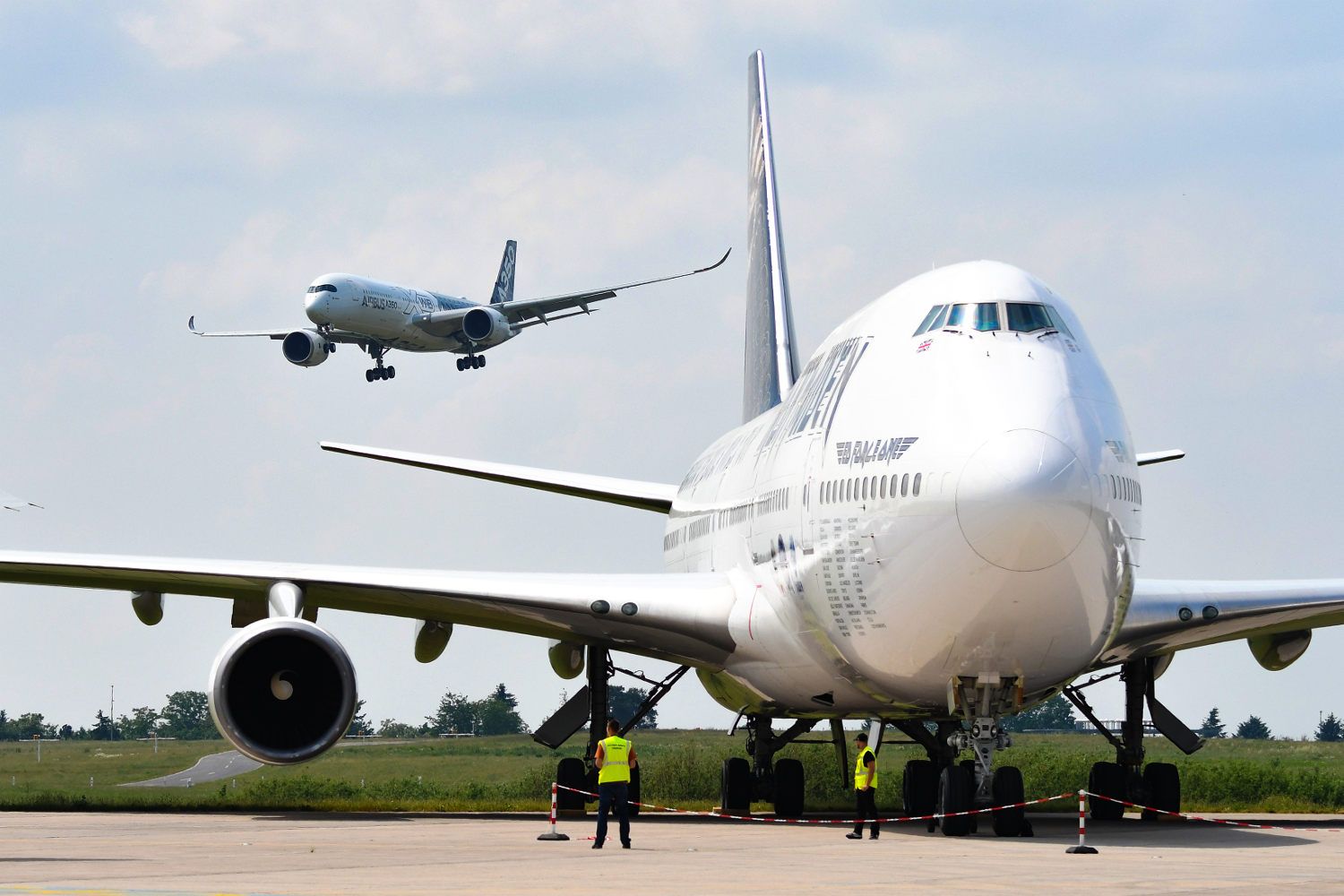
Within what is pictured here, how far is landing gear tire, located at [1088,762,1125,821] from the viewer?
2208 cm

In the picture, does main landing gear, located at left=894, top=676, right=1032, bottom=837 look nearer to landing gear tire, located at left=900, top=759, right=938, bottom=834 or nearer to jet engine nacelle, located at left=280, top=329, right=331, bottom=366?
landing gear tire, located at left=900, top=759, right=938, bottom=834

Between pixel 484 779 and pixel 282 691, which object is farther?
pixel 484 779

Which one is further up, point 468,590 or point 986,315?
point 986,315

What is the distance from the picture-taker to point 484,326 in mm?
62156

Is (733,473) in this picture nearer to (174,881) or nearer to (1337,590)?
(1337,590)

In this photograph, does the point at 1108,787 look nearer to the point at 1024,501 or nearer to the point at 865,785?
the point at 865,785

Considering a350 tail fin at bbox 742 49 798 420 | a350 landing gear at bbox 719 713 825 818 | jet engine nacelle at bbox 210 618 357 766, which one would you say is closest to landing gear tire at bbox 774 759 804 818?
a350 landing gear at bbox 719 713 825 818

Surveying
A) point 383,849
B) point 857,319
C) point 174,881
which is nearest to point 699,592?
point 857,319

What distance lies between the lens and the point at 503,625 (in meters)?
22.5

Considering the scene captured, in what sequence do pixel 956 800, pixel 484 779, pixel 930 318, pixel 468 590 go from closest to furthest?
1. pixel 956 800
2. pixel 930 318
3. pixel 468 590
4. pixel 484 779

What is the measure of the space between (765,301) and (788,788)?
31.2 ft

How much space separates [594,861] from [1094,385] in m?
5.82

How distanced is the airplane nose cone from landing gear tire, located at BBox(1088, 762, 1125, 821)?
7280mm

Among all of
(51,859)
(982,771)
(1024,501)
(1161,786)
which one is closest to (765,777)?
(1161,786)
